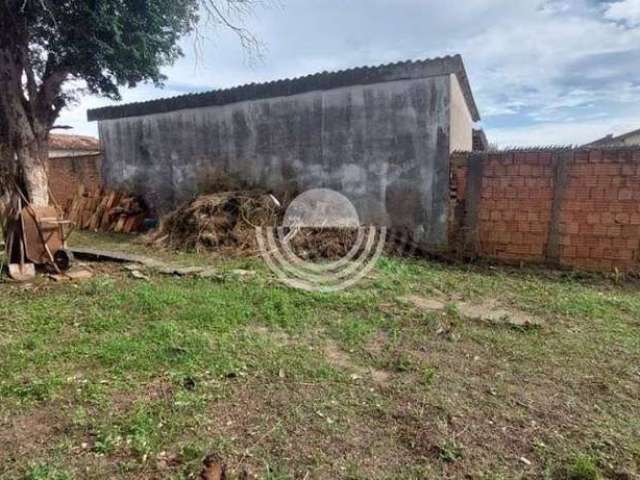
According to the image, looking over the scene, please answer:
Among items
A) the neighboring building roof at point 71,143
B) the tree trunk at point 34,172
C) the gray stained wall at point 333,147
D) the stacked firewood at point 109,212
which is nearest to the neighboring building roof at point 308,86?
the gray stained wall at point 333,147

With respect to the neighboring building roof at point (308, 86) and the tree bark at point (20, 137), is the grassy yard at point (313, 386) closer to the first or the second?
the tree bark at point (20, 137)

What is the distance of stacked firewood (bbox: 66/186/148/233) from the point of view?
10.8 metres

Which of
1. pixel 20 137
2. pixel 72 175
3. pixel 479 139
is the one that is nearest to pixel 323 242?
pixel 20 137

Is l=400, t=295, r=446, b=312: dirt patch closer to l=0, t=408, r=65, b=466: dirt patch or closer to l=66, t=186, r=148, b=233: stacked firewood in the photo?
l=0, t=408, r=65, b=466: dirt patch

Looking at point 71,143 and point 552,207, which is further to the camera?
point 71,143

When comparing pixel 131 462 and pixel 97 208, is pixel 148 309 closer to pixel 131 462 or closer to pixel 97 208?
pixel 131 462

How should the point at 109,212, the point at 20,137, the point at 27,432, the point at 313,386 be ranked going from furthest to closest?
1. the point at 109,212
2. the point at 20,137
3. the point at 313,386
4. the point at 27,432

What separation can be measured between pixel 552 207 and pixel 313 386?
5.27 m

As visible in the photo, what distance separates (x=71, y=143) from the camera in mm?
20609

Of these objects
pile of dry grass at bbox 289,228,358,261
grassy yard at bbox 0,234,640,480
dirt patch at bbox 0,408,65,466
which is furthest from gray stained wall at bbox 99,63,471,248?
dirt patch at bbox 0,408,65,466

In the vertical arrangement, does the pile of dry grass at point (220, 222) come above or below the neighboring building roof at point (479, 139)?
below

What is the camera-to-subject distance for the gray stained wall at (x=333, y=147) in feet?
24.0

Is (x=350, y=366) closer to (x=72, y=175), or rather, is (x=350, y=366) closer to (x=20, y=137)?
(x=20, y=137)

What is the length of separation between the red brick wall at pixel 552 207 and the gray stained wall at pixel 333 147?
0.53 metres
